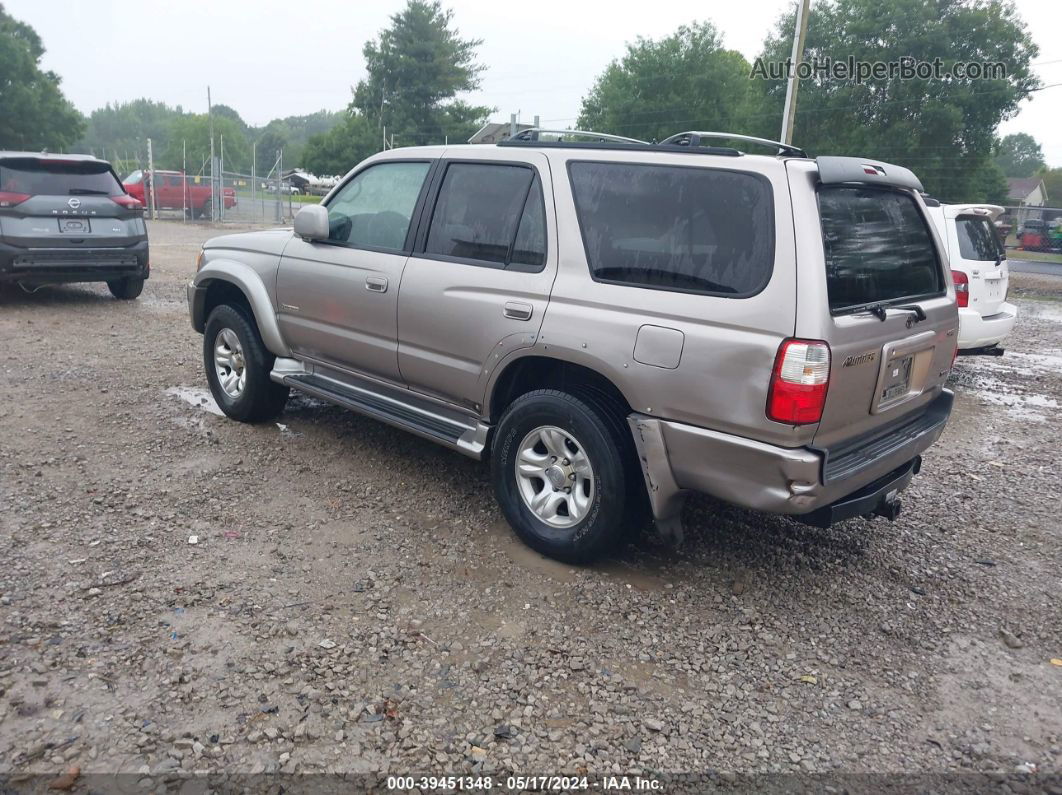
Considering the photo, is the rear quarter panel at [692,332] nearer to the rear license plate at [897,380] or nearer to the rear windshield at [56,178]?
the rear license plate at [897,380]

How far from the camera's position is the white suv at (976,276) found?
7496 millimetres

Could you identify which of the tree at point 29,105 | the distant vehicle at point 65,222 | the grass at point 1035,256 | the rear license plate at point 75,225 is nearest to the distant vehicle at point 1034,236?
the grass at point 1035,256

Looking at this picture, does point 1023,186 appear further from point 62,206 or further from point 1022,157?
point 62,206

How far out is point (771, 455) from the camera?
3150 mm

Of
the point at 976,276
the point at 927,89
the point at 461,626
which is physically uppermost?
the point at 927,89

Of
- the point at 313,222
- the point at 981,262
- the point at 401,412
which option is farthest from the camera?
the point at 981,262

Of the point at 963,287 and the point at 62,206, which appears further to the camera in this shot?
the point at 62,206

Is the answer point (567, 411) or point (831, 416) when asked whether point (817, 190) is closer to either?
point (831, 416)

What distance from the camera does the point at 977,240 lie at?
25.7ft

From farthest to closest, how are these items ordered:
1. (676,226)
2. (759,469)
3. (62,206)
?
(62,206), (676,226), (759,469)

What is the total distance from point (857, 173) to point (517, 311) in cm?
156

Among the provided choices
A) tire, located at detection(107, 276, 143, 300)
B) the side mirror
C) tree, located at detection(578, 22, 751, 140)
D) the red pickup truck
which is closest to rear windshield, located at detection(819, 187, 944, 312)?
the side mirror

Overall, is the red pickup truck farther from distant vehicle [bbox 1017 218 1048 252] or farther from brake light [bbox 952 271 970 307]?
distant vehicle [bbox 1017 218 1048 252]

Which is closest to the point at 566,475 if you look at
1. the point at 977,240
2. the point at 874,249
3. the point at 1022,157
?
the point at 874,249
